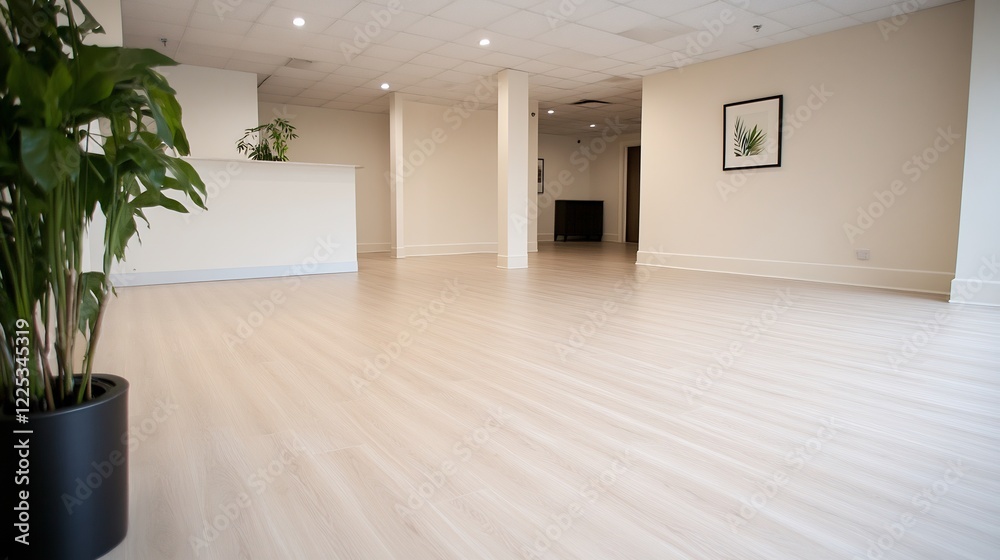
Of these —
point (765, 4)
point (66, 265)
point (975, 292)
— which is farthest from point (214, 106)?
point (975, 292)

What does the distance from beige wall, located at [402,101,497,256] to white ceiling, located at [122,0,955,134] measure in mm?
1423

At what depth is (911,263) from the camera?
533cm

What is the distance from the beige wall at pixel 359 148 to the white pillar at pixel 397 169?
139cm

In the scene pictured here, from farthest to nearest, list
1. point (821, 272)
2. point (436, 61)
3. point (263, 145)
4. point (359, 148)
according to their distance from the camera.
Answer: point (359, 148), point (436, 61), point (263, 145), point (821, 272)

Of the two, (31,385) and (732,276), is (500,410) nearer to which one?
(31,385)

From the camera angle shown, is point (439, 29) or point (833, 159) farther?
point (833, 159)

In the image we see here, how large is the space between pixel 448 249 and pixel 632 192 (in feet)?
17.3

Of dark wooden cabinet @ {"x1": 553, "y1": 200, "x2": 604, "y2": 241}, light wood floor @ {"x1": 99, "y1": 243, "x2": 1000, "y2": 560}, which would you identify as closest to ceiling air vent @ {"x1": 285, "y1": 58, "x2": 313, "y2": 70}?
light wood floor @ {"x1": 99, "y1": 243, "x2": 1000, "y2": 560}

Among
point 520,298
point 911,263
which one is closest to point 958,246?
point 911,263

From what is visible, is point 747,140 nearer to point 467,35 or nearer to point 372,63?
point 467,35

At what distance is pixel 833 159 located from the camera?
19.2 ft

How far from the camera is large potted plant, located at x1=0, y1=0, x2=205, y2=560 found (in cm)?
95

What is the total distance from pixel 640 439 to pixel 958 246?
445 centimetres

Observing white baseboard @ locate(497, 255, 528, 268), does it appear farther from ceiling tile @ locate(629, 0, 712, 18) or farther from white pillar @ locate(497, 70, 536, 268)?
ceiling tile @ locate(629, 0, 712, 18)
